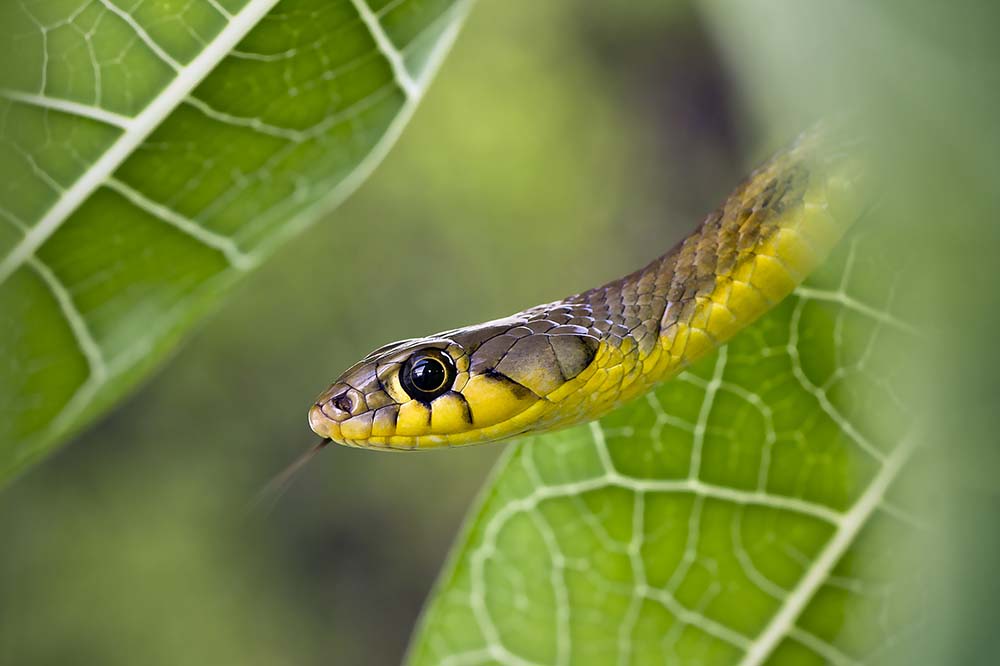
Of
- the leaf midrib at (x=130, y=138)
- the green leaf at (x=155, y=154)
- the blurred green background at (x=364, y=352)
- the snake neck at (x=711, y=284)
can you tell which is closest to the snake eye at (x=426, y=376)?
the snake neck at (x=711, y=284)

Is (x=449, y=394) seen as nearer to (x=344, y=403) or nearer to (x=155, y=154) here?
(x=344, y=403)

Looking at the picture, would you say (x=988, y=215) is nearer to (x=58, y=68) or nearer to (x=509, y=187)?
(x=58, y=68)

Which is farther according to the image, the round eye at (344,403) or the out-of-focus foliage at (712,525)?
the round eye at (344,403)

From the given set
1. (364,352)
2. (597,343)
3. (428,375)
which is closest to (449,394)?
(428,375)

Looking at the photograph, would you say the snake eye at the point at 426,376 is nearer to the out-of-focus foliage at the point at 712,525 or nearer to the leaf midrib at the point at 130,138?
the out-of-focus foliage at the point at 712,525

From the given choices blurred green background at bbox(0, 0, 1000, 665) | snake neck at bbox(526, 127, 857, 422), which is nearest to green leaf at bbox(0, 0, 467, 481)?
snake neck at bbox(526, 127, 857, 422)

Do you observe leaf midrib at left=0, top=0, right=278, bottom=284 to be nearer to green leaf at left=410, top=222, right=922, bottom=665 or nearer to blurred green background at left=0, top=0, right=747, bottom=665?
green leaf at left=410, top=222, right=922, bottom=665
